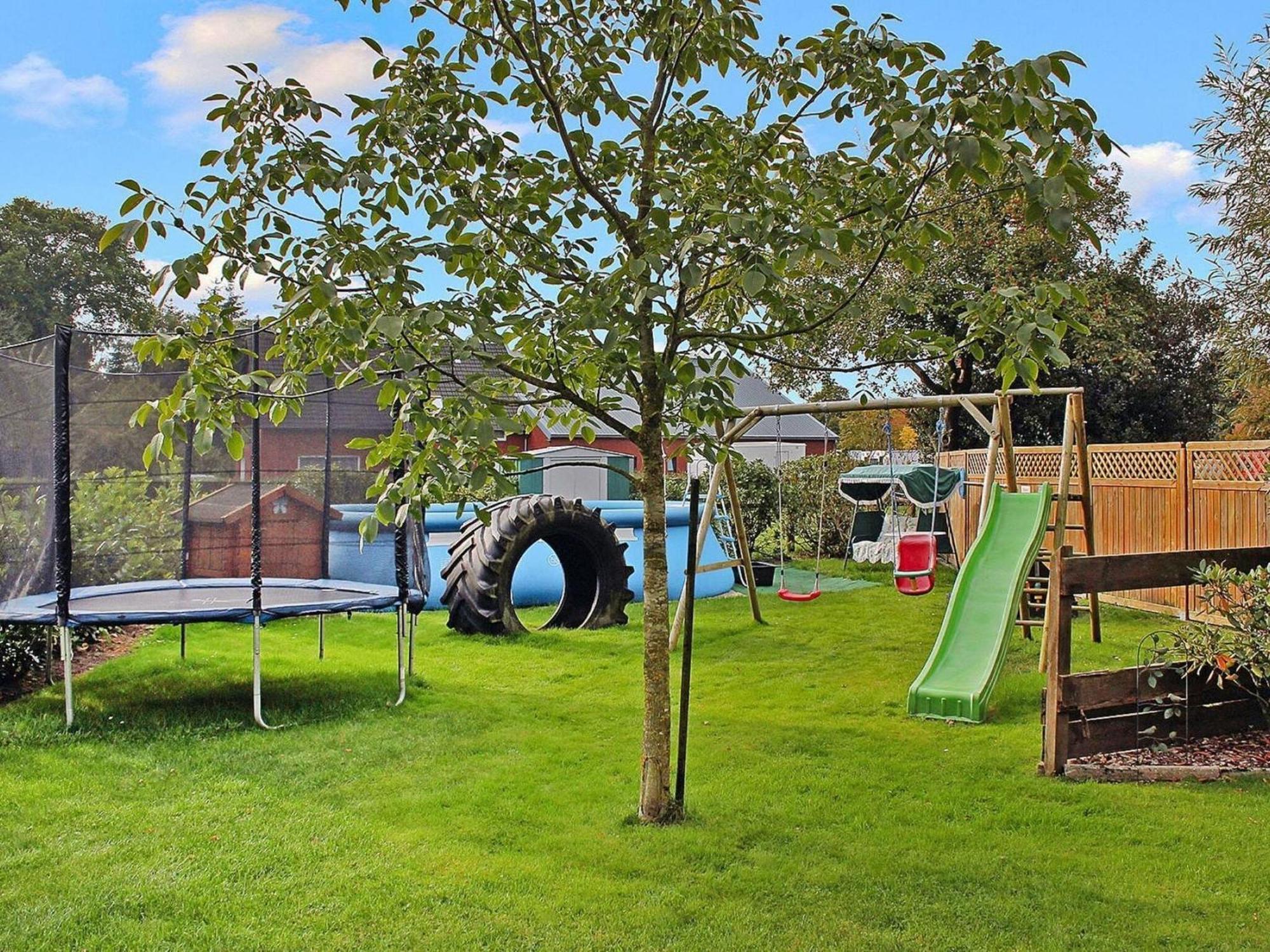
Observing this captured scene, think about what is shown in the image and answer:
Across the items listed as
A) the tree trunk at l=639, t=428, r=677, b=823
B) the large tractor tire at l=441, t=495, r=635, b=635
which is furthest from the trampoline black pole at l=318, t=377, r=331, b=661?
the tree trunk at l=639, t=428, r=677, b=823

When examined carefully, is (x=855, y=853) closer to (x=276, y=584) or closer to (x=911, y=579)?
(x=276, y=584)

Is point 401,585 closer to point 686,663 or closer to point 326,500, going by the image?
point 326,500

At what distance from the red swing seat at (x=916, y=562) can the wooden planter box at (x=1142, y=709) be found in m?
3.55

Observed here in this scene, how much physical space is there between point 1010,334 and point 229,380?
2400mm

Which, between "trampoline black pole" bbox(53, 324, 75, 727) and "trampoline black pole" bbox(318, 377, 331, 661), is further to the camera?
"trampoline black pole" bbox(318, 377, 331, 661)

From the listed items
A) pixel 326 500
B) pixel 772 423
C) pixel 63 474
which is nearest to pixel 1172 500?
pixel 326 500

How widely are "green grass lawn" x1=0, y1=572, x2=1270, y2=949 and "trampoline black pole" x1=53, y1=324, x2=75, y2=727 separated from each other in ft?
2.08

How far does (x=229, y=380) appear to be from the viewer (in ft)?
10.3

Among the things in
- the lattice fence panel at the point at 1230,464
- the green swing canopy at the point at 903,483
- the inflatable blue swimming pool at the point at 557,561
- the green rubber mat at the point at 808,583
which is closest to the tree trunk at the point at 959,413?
the green swing canopy at the point at 903,483

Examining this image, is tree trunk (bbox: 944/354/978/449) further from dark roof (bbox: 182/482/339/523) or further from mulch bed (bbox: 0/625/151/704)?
mulch bed (bbox: 0/625/151/704)

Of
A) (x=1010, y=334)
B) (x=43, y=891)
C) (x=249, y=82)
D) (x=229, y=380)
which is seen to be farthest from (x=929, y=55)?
(x=43, y=891)

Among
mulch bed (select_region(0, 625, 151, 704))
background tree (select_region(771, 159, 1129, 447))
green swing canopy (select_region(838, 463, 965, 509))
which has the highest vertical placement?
background tree (select_region(771, 159, 1129, 447))

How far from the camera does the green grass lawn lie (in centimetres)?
298

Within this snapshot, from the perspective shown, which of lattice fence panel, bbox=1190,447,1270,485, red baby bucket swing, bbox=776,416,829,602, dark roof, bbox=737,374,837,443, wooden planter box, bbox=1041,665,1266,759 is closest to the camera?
wooden planter box, bbox=1041,665,1266,759
